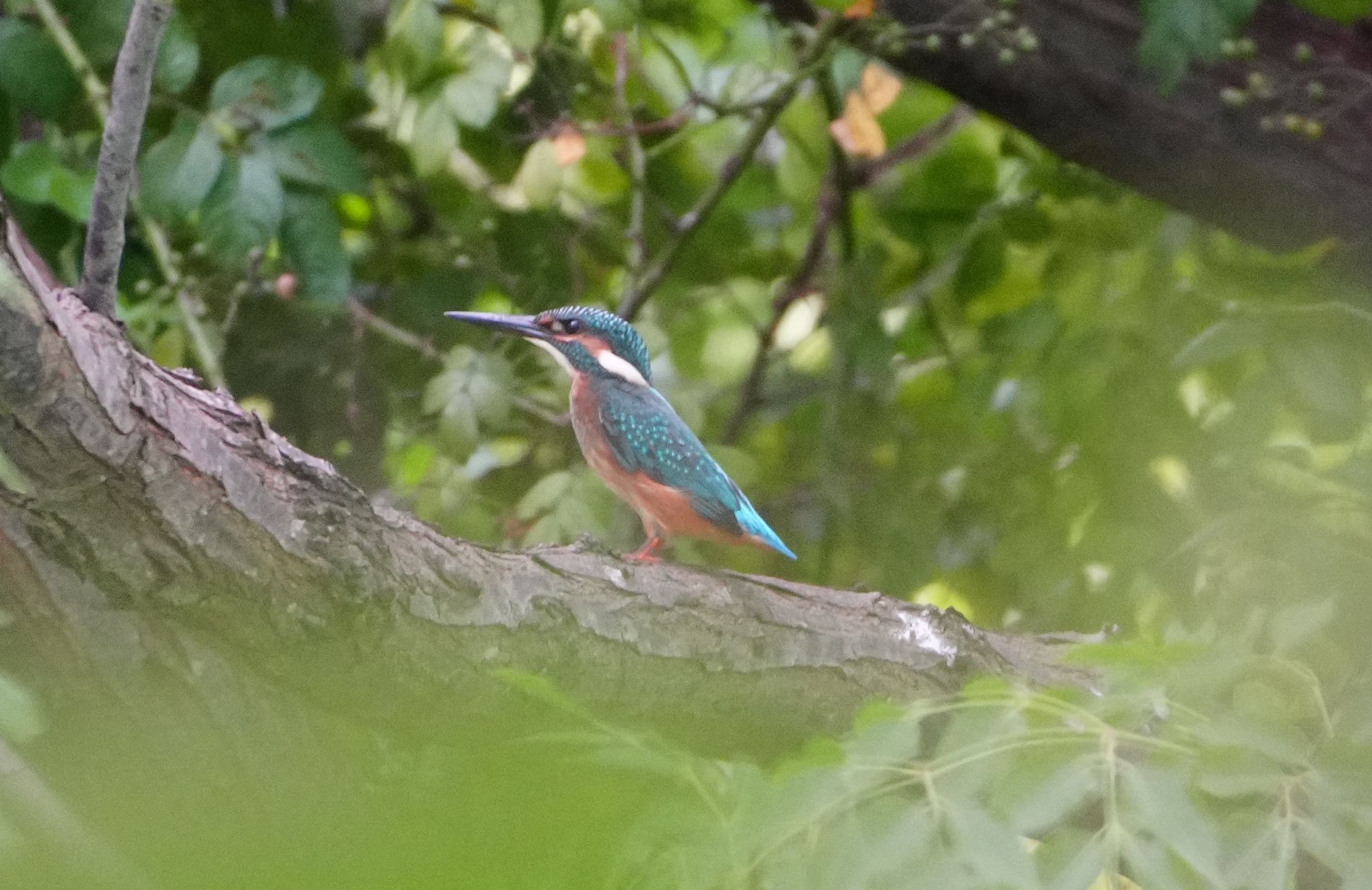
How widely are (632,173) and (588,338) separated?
0.49 meters

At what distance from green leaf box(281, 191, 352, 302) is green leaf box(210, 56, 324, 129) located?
0.13 metres

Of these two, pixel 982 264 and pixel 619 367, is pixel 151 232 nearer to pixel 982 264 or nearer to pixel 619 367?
pixel 619 367

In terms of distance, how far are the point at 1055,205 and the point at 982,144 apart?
257mm

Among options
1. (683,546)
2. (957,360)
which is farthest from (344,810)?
(957,360)

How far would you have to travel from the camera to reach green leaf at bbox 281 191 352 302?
2223 mm

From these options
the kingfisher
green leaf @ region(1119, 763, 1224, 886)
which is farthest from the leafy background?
green leaf @ region(1119, 763, 1224, 886)

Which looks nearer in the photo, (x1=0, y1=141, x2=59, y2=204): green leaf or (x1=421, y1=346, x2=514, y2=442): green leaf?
(x1=0, y1=141, x2=59, y2=204): green leaf

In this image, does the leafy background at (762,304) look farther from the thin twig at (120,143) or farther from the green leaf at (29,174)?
the thin twig at (120,143)

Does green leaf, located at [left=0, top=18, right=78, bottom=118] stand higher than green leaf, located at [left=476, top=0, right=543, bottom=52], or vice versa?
green leaf, located at [left=0, top=18, right=78, bottom=118]

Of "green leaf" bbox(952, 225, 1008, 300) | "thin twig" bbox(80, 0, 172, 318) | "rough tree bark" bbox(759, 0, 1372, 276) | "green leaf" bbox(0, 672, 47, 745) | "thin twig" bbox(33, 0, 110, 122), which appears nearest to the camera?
"green leaf" bbox(0, 672, 47, 745)

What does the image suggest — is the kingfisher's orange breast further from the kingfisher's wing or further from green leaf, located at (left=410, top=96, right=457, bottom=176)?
green leaf, located at (left=410, top=96, right=457, bottom=176)

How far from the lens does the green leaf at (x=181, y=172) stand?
2.03m

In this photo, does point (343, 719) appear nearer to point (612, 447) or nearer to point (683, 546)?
point (612, 447)

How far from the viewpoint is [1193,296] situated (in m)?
2.59
